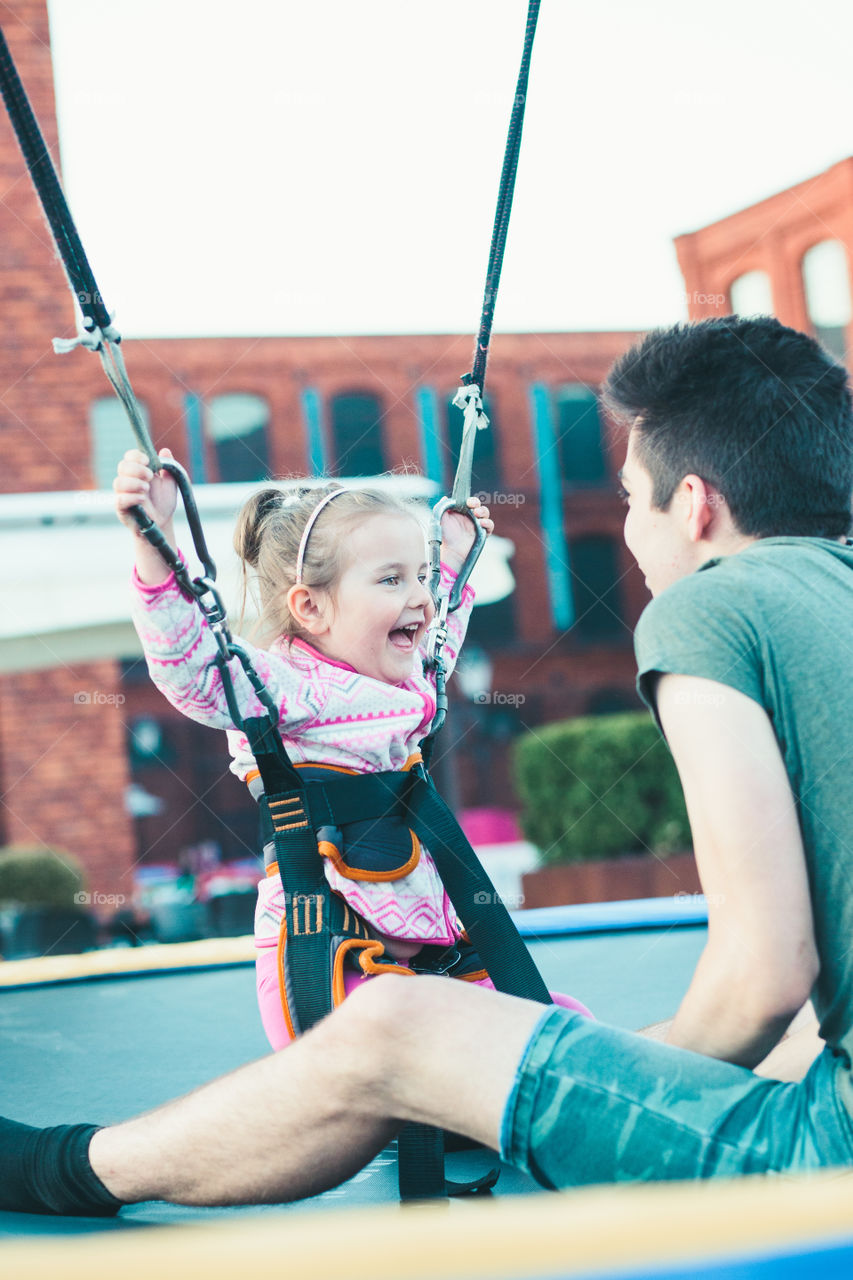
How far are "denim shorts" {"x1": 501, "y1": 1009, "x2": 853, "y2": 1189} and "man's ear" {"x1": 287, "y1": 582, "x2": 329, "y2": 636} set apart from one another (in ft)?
2.52

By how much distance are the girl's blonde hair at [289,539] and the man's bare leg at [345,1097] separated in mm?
723

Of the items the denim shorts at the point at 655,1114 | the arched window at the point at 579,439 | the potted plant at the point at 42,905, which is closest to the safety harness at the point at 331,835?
the denim shorts at the point at 655,1114

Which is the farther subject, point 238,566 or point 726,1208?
point 238,566

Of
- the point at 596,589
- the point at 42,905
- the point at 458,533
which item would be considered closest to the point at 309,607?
the point at 458,533

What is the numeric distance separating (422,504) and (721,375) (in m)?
0.82

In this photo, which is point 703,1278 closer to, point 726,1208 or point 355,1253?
point 726,1208

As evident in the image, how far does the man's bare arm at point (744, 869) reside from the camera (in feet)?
2.97

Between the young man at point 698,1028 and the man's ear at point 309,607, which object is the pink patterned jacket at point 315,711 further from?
the young man at point 698,1028

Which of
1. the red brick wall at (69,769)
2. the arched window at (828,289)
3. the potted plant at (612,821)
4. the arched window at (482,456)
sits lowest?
the potted plant at (612,821)

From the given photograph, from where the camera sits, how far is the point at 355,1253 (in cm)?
62

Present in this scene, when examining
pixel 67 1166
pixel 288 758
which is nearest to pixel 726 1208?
pixel 67 1166

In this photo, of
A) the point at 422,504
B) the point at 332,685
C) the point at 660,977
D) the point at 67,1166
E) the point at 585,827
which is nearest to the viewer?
the point at 67,1166
